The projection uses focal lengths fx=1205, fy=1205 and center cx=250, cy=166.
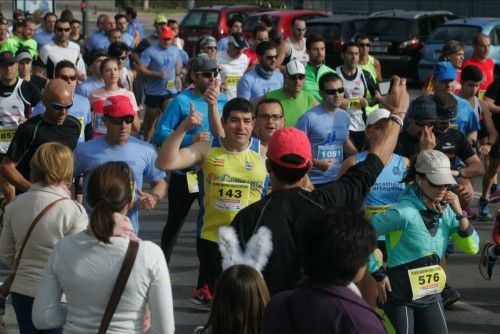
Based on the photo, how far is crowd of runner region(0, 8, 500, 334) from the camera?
171 inches

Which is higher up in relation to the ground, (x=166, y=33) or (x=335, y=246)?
(x=166, y=33)

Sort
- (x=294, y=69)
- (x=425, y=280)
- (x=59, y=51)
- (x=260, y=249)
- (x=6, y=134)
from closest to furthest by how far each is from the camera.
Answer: (x=260, y=249) → (x=425, y=280) → (x=294, y=69) → (x=6, y=134) → (x=59, y=51)

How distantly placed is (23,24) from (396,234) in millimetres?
12369

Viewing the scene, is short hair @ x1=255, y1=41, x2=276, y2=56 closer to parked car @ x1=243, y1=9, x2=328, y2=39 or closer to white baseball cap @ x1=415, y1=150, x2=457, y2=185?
white baseball cap @ x1=415, y1=150, x2=457, y2=185

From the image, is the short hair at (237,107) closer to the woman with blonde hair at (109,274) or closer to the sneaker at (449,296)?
the sneaker at (449,296)

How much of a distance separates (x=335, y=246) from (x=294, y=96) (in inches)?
254

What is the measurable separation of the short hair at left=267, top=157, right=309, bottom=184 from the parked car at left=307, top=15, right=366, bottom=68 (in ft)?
67.8

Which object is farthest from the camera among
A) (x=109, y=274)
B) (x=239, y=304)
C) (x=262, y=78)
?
(x=262, y=78)

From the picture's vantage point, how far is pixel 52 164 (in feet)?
18.5

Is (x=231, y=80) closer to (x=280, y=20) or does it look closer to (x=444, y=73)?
(x=444, y=73)

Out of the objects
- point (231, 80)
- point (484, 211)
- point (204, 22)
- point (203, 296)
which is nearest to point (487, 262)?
point (203, 296)

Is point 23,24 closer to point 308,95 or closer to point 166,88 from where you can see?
point 166,88

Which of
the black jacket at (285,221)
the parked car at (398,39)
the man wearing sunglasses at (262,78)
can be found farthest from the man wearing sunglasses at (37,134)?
the parked car at (398,39)

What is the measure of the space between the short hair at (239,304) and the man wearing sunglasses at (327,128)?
5032 mm
